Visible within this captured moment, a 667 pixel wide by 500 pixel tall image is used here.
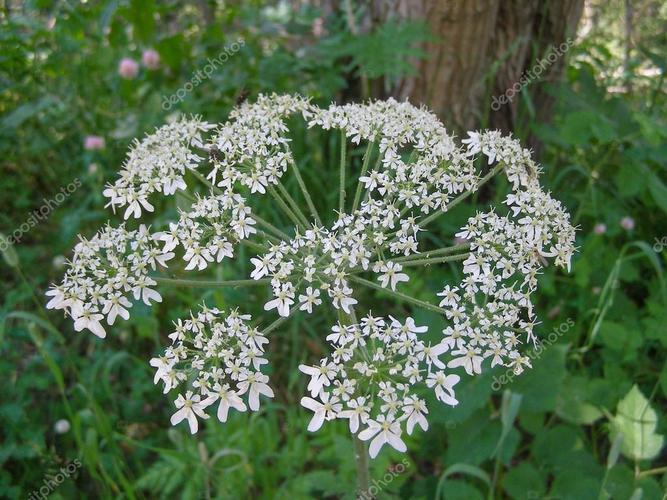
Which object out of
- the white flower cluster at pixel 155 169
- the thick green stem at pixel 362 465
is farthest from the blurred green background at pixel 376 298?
the white flower cluster at pixel 155 169

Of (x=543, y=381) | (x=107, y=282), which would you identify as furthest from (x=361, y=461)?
(x=107, y=282)

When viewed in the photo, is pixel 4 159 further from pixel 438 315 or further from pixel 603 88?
pixel 603 88

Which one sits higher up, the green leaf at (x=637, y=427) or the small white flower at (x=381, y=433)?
the small white flower at (x=381, y=433)

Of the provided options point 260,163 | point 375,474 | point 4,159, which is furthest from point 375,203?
point 4,159

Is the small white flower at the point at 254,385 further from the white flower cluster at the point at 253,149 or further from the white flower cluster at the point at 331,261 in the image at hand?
the white flower cluster at the point at 253,149

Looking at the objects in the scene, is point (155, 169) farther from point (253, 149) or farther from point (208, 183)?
point (253, 149)

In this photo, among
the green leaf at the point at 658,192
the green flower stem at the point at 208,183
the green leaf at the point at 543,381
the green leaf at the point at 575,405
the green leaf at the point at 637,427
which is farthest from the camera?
the green leaf at the point at 658,192

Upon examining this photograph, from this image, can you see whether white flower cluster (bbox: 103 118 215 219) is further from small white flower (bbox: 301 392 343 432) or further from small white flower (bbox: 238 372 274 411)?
small white flower (bbox: 301 392 343 432)
